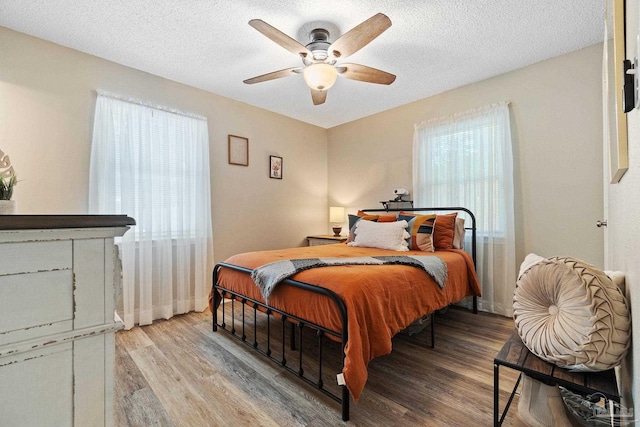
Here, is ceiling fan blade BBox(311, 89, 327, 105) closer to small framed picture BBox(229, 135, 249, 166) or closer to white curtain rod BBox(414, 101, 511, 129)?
small framed picture BBox(229, 135, 249, 166)

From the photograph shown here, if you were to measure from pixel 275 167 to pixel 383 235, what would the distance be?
6.43ft

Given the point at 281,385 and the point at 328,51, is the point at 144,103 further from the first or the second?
the point at 281,385

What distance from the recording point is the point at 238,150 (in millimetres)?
3762

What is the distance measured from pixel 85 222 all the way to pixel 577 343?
1.56m

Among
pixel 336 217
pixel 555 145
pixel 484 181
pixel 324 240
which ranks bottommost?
pixel 324 240

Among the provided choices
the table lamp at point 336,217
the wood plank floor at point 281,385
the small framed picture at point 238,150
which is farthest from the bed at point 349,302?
the table lamp at point 336,217

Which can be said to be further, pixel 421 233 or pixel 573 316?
pixel 421 233

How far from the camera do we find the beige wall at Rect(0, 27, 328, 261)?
2.33 meters

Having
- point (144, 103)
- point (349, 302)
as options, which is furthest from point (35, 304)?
point (144, 103)

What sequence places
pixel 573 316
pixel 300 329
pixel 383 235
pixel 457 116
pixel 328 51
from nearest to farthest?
pixel 573 316
pixel 300 329
pixel 328 51
pixel 383 235
pixel 457 116

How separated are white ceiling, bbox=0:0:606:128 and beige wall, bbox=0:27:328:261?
0.19 metres

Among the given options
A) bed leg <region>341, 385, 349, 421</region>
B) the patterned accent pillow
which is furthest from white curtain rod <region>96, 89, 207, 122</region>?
bed leg <region>341, 385, 349, 421</region>

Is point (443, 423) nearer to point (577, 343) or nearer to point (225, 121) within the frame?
point (577, 343)

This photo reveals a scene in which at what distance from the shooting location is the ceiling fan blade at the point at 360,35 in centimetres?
175
